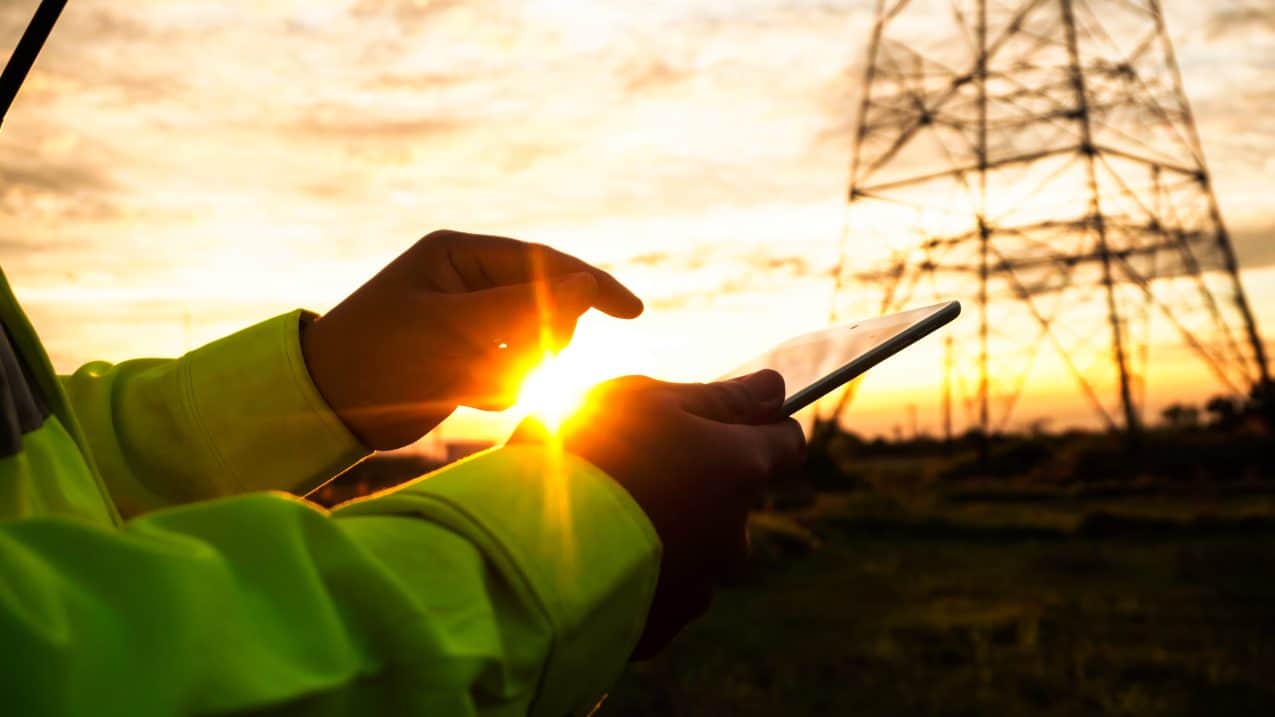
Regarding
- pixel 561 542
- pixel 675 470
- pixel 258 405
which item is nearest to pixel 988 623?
pixel 258 405

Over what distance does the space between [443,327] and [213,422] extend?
0.42 meters

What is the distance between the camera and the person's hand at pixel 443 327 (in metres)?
1.52

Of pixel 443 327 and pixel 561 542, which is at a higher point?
pixel 443 327

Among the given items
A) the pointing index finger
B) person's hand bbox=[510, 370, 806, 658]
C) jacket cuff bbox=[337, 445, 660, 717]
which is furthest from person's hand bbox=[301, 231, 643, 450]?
jacket cuff bbox=[337, 445, 660, 717]

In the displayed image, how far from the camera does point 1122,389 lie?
14.8 metres

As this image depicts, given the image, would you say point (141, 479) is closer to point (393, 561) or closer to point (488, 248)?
point (488, 248)

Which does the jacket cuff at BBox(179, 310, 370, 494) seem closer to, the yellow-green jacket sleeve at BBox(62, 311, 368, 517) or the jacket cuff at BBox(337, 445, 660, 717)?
the yellow-green jacket sleeve at BBox(62, 311, 368, 517)

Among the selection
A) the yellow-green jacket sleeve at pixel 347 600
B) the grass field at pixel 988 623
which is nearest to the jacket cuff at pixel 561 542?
the yellow-green jacket sleeve at pixel 347 600

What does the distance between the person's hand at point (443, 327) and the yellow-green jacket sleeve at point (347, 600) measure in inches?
26.3

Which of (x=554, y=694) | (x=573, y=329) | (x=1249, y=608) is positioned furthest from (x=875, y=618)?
(x=554, y=694)

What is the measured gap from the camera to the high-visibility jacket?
60 centimetres

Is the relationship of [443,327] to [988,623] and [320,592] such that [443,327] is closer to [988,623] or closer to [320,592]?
[320,592]

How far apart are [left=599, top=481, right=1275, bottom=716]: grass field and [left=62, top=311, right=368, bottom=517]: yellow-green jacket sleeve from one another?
10.2 feet

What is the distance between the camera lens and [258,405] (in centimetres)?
164
